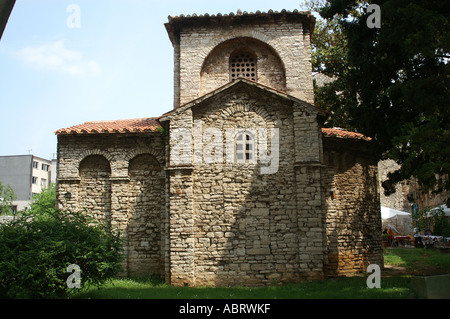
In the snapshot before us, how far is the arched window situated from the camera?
15.5m

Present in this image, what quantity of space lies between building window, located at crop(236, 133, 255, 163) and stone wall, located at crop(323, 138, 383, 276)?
2.77 m

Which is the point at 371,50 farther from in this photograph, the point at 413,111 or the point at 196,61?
the point at 196,61

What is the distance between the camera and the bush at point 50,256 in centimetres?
873

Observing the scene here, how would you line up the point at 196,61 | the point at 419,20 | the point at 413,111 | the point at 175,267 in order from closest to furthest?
1. the point at 419,20
2. the point at 413,111
3. the point at 175,267
4. the point at 196,61

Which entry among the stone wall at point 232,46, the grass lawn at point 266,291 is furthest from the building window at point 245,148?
the grass lawn at point 266,291

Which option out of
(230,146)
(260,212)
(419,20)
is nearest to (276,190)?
(260,212)

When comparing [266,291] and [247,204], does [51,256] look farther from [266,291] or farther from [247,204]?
[247,204]

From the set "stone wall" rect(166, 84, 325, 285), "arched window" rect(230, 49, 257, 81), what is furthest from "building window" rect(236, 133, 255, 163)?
"arched window" rect(230, 49, 257, 81)

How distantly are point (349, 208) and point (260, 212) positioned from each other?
370 centimetres

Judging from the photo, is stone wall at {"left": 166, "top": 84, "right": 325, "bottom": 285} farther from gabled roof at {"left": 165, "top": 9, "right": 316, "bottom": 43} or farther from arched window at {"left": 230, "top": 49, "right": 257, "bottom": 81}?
gabled roof at {"left": 165, "top": 9, "right": 316, "bottom": 43}

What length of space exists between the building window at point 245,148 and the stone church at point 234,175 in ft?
0.10

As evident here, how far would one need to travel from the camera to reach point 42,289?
8.94 meters
